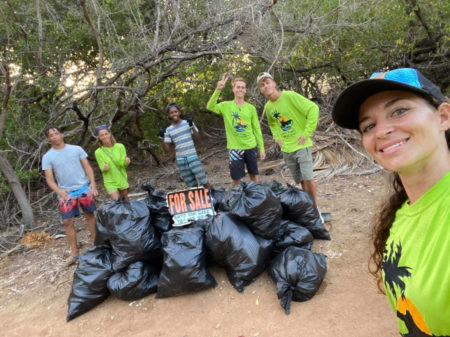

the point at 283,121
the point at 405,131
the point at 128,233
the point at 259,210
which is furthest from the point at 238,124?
the point at 405,131

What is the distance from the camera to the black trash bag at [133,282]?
288 cm

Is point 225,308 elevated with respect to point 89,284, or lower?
lower

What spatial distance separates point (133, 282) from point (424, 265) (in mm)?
2608

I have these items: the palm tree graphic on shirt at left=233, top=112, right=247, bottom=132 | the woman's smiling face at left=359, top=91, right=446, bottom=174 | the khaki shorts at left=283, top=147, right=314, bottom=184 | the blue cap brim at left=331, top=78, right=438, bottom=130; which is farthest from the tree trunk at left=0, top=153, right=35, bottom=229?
the woman's smiling face at left=359, top=91, right=446, bottom=174

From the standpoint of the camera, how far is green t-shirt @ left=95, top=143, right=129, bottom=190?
13.8 feet

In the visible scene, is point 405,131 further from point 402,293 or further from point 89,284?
point 89,284

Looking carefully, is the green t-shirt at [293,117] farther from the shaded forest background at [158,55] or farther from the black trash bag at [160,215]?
the black trash bag at [160,215]

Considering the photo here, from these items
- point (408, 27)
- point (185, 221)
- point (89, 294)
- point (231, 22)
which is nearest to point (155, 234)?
point (185, 221)

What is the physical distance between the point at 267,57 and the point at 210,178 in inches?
106

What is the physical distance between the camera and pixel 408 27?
6.79m

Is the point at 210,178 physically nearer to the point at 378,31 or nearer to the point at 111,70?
the point at 111,70

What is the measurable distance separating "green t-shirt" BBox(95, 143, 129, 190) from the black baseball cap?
3.63 m

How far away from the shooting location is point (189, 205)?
3.29 m

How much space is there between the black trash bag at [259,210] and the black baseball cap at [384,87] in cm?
189
